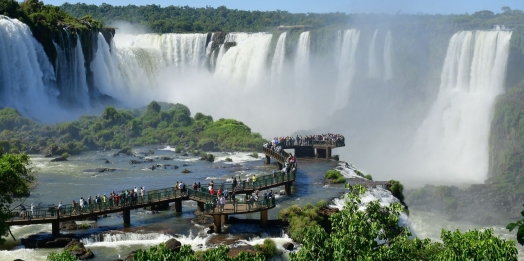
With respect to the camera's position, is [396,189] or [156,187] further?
[156,187]

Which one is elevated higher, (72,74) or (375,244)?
(72,74)

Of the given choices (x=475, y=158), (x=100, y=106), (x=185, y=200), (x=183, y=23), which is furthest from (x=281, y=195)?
(x=183, y=23)

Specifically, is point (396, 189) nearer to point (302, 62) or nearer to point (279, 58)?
point (302, 62)

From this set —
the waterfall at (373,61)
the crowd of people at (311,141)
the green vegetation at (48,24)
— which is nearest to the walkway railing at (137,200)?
the crowd of people at (311,141)

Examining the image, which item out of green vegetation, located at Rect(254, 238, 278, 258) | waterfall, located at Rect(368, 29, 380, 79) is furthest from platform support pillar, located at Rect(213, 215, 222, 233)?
waterfall, located at Rect(368, 29, 380, 79)

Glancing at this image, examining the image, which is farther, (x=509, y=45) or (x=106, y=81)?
(x=106, y=81)

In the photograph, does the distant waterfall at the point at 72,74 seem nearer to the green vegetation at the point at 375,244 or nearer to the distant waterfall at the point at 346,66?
the distant waterfall at the point at 346,66

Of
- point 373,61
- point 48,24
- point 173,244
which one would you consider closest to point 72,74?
point 48,24

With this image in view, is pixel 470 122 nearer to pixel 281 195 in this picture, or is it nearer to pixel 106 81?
pixel 281 195
